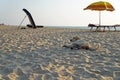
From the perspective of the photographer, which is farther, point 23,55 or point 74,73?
point 23,55

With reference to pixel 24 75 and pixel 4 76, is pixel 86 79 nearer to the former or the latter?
pixel 24 75

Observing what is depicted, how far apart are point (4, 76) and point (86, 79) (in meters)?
1.40

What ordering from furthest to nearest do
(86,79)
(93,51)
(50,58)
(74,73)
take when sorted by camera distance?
(93,51) < (50,58) < (74,73) < (86,79)

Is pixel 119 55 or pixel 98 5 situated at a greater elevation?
pixel 98 5

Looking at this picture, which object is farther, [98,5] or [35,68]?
[98,5]

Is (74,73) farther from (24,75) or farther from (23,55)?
(23,55)

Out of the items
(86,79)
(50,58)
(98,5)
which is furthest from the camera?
(98,5)

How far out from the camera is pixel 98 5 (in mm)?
17188

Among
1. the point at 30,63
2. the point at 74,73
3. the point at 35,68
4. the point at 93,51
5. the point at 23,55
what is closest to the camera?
the point at 74,73

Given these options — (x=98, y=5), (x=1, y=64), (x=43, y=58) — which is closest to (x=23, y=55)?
(x=43, y=58)

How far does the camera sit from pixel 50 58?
6.00 meters

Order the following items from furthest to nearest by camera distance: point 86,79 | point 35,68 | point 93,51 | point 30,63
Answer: point 93,51
point 30,63
point 35,68
point 86,79

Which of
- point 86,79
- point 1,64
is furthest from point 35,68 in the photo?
point 86,79

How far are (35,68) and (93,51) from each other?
2509mm
